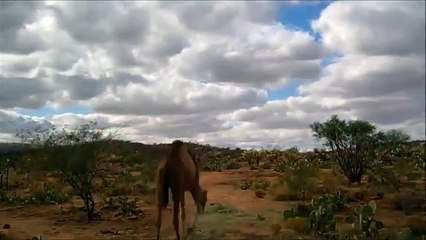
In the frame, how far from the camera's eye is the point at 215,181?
28562 mm

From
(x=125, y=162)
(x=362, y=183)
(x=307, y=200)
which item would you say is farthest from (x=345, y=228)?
(x=125, y=162)

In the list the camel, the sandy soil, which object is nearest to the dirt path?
the sandy soil

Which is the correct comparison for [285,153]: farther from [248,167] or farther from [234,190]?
[234,190]

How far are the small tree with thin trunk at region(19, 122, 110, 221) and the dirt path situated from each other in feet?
3.96

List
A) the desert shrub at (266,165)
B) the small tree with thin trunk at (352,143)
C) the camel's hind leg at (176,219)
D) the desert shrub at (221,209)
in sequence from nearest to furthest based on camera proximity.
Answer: the camel's hind leg at (176,219), the desert shrub at (221,209), the small tree with thin trunk at (352,143), the desert shrub at (266,165)

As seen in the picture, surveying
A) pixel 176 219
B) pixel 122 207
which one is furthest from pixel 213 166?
pixel 176 219

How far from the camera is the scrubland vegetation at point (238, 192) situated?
15.4 m

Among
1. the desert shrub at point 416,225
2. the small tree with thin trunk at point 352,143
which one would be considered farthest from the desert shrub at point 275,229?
the small tree with thin trunk at point 352,143

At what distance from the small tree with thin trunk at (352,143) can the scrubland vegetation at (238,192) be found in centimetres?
5

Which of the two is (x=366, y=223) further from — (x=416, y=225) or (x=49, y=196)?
(x=49, y=196)

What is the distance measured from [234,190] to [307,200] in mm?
3761

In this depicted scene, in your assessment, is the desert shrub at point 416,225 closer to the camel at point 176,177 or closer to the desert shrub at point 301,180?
the desert shrub at point 301,180

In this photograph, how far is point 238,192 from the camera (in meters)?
24.4

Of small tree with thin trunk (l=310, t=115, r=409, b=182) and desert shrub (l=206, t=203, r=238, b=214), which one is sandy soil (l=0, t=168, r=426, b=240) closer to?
desert shrub (l=206, t=203, r=238, b=214)
